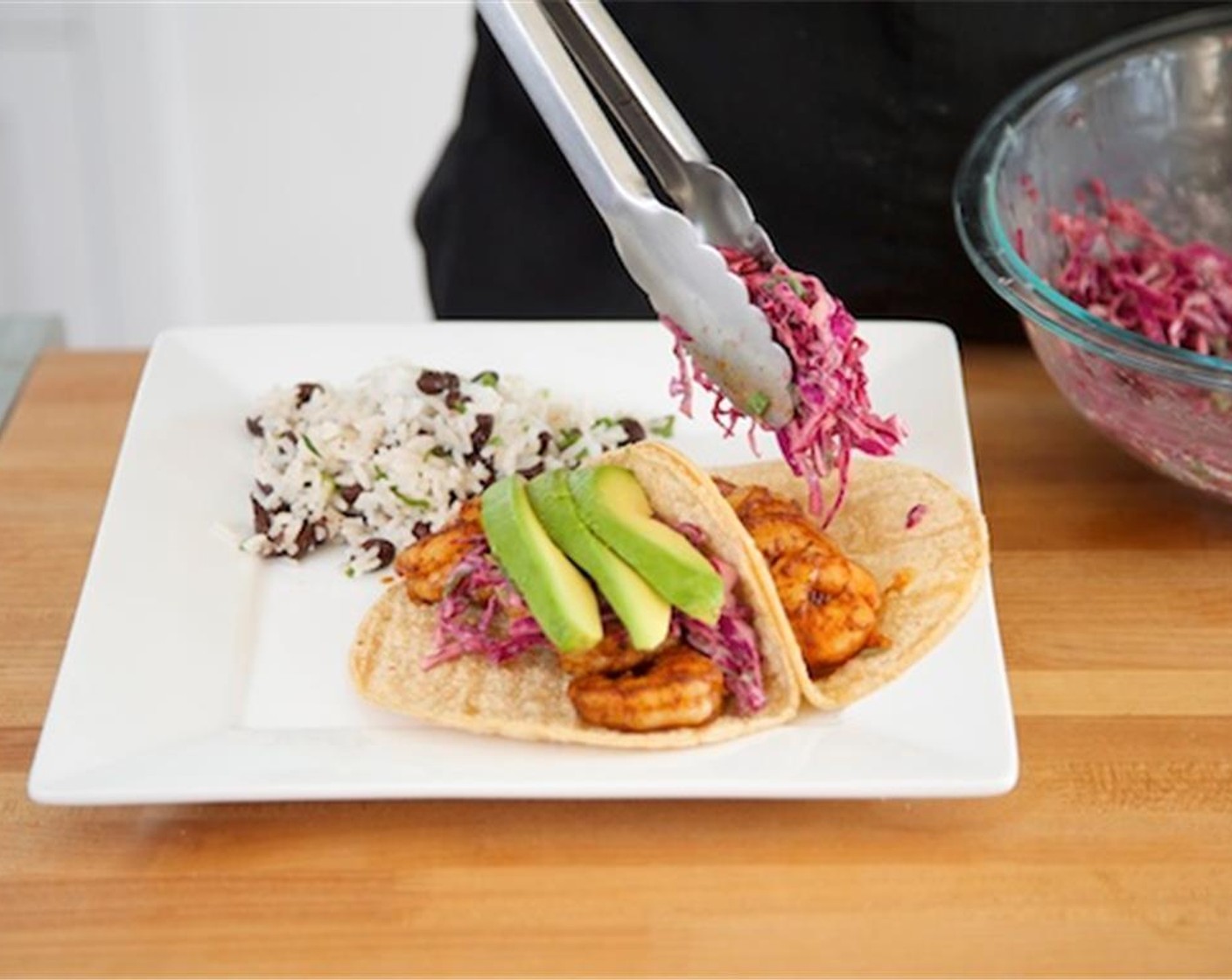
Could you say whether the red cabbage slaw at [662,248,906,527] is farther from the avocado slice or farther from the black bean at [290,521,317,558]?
the black bean at [290,521,317,558]

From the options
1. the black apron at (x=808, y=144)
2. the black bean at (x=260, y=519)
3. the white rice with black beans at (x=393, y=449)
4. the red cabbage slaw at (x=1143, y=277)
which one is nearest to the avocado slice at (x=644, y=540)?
the white rice with black beans at (x=393, y=449)

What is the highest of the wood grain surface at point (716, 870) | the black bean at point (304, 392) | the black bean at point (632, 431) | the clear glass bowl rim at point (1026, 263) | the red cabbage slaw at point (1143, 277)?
the clear glass bowl rim at point (1026, 263)

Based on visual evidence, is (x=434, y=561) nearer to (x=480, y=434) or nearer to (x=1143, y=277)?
(x=480, y=434)

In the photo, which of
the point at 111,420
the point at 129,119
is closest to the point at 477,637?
the point at 111,420

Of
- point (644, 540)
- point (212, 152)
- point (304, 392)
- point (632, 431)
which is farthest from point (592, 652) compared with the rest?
point (212, 152)

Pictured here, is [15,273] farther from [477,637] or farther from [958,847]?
[958,847]

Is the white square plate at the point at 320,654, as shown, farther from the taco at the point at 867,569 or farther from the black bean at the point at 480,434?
the black bean at the point at 480,434
